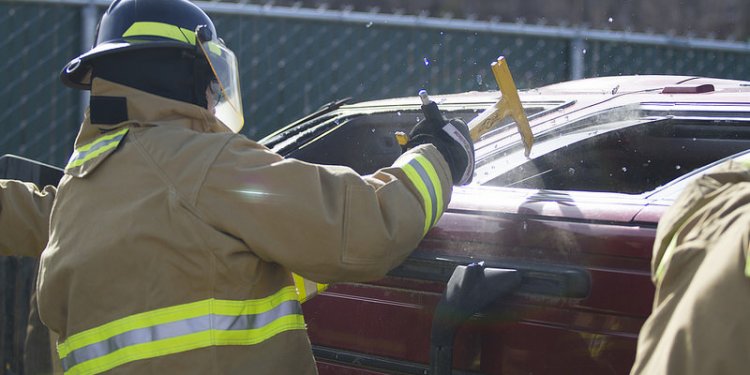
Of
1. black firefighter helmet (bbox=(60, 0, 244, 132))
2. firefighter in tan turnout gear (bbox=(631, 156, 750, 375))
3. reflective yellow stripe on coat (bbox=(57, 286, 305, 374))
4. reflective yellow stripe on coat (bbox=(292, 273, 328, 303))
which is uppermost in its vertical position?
black firefighter helmet (bbox=(60, 0, 244, 132))

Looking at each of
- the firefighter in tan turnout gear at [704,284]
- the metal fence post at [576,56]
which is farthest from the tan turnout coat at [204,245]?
the metal fence post at [576,56]

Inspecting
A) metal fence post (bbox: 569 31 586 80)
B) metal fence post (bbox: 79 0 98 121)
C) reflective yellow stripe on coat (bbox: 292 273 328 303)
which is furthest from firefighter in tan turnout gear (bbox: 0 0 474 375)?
metal fence post (bbox: 569 31 586 80)

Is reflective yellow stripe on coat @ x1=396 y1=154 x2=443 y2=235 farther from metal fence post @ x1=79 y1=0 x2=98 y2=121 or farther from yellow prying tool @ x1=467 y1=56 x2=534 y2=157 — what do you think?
metal fence post @ x1=79 y1=0 x2=98 y2=121

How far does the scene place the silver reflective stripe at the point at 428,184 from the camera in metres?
2.13

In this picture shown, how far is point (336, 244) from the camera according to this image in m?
1.98

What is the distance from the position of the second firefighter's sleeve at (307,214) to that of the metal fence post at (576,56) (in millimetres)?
4822

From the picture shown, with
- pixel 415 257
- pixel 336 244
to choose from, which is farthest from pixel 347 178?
pixel 415 257

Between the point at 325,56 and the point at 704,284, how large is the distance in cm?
482

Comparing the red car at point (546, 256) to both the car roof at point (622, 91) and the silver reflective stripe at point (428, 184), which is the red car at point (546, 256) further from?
the silver reflective stripe at point (428, 184)

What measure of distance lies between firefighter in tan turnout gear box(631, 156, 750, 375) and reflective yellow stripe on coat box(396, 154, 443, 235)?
2.26 ft

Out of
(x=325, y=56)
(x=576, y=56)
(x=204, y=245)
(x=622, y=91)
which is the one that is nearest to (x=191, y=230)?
(x=204, y=245)

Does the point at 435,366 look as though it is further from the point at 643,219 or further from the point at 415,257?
the point at 643,219

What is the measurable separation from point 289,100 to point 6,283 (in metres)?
2.82

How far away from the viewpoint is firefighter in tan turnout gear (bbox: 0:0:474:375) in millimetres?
1977
